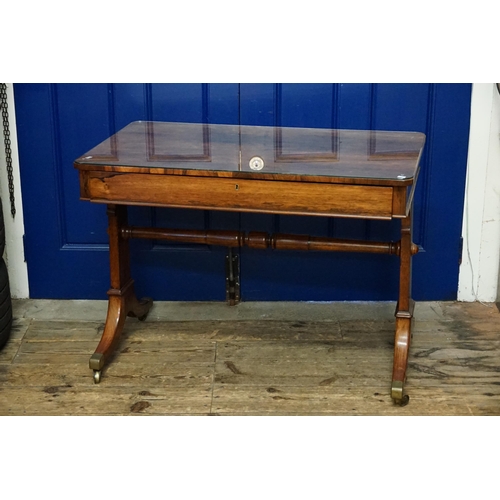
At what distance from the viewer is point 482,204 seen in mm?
3961

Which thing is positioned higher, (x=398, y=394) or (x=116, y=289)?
(x=116, y=289)

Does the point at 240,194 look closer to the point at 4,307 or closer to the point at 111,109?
the point at 111,109

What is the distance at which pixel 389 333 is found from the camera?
12.5ft

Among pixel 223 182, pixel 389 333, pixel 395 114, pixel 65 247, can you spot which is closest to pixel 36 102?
pixel 65 247

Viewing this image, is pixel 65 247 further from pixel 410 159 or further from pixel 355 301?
pixel 410 159

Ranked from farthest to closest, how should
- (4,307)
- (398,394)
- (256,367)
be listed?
1. (4,307)
2. (256,367)
3. (398,394)

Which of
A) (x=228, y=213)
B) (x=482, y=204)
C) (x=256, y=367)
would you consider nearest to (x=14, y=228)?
(x=228, y=213)

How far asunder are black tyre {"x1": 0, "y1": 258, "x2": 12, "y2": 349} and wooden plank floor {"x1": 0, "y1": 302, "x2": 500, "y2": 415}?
0.06 meters

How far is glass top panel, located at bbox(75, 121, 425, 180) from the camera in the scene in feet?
9.91

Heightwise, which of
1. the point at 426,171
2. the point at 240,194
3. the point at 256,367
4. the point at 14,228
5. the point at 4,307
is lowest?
the point at 256,367

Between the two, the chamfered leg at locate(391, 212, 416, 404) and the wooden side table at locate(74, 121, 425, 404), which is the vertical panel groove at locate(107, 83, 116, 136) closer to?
the wooden side table at locate(74, 121, 425, 404)

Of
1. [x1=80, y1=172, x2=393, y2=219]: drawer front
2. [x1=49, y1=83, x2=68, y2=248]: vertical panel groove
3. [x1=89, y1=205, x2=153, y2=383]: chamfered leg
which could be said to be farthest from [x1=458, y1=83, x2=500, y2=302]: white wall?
[x1=49, y1=83, x2=68, y2=248]: vertical panel groove

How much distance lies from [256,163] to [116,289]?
0.88 meters

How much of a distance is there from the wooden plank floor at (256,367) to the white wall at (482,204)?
114mm
